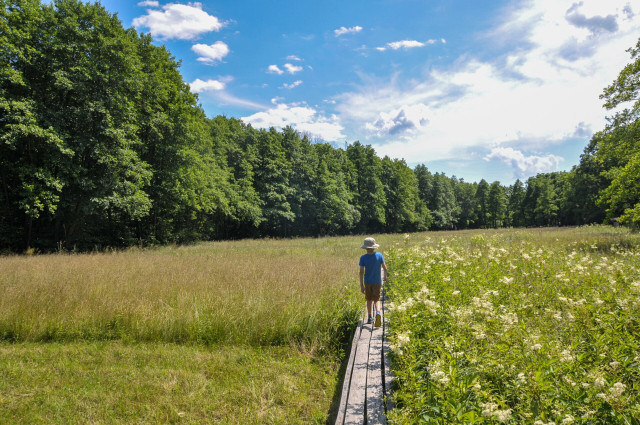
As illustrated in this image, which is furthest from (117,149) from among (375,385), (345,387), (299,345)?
(375,385)

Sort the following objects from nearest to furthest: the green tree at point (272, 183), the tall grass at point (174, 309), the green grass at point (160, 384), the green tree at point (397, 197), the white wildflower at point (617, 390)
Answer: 1. the white wildflower at point (617, 390)
2. the green grass at point (160, 384)
3. the tall grass at point (174, 309)
4. the green tree at point (272, 183)
5. the green tree at point (397, 197)

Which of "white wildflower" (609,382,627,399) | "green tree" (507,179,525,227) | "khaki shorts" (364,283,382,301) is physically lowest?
"khaki shorts" (364,283,382,301)

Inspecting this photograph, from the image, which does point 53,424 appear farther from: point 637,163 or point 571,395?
point 637,163

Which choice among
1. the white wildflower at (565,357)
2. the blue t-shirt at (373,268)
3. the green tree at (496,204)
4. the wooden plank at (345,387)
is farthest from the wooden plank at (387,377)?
the green tree at (496,204)

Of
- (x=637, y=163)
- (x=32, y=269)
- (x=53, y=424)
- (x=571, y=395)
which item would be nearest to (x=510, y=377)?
(x=571, y=395)

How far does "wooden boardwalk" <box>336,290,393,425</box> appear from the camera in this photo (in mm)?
3689

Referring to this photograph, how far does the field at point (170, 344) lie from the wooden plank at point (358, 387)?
0.62 metres

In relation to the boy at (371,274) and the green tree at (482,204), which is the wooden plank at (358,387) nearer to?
the boy at (371,274)

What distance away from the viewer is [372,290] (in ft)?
22.9

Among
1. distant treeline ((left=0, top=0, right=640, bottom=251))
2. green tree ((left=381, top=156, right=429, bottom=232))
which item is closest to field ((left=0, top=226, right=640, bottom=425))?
distant treeline ((left=0, top=0, right=640, bottom=251))

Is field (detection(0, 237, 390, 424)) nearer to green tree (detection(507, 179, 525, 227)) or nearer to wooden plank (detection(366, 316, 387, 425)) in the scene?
wooden plank (detection(366, 316, 387, 425))

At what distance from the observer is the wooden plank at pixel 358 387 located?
12.1 feet

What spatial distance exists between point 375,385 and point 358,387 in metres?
0.24

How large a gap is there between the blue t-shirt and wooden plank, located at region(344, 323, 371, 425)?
1319 millimetres
